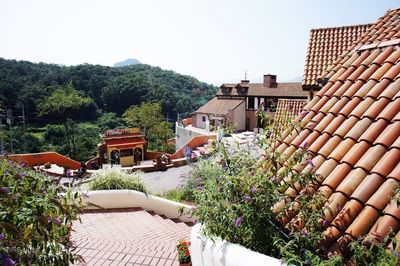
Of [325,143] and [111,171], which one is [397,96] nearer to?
[325,143]

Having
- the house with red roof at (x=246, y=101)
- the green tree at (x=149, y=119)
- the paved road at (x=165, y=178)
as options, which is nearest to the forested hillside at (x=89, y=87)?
the green tree at (x=149, y=119)

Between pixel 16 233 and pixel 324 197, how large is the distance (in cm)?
261

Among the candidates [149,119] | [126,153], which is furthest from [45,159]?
[149,119]

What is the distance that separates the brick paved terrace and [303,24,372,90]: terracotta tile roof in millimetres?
7244

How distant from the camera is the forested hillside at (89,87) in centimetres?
6452

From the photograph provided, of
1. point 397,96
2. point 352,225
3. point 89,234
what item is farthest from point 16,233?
point 89,234

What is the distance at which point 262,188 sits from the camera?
3.07 metres

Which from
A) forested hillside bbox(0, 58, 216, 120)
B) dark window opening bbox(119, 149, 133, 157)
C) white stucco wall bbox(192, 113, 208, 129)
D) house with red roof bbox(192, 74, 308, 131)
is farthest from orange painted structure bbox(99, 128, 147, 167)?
forested hillside bbox(0, 58, 216, 120)

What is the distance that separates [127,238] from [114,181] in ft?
10.2

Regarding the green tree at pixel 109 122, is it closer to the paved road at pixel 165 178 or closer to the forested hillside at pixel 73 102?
the forested hillside at pixel 73 102

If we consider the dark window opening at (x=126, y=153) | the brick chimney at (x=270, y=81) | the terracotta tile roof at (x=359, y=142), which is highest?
the brick chimney at (x=270, y=81)

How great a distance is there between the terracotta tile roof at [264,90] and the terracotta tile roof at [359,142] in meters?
38.7

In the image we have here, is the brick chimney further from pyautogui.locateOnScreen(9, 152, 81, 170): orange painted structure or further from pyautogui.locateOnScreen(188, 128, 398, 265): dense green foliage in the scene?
pyautogui.locateOnScreen(188, 128, 398, 265): dense green foliage

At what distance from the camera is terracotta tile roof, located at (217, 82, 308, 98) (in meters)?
43.0
